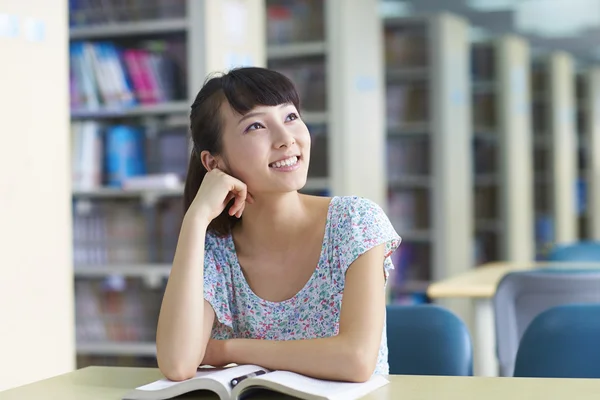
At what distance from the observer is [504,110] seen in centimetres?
799

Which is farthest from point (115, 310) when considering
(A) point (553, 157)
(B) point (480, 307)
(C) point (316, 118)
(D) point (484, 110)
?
(A) point (553, 157)

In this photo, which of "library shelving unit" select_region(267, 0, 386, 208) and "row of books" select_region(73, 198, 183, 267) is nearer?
"row of books" select_region(73, 198, 183, 267)

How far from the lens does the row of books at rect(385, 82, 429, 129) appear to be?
6641 millimetres

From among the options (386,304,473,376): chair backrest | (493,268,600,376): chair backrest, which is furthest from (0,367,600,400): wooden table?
(493,268,600,376): chair backrest

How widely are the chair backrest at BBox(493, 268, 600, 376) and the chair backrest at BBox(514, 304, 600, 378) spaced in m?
1.19

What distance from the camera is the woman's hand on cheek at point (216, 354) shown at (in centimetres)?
187

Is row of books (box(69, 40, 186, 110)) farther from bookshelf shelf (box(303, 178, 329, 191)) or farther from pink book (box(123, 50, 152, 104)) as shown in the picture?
bookshelf shelf (box(303, 178, 329, 191))

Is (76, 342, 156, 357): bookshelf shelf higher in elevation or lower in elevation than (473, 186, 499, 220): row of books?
lower

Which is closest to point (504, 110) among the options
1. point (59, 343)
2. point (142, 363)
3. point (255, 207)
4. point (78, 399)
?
point (142, 363)

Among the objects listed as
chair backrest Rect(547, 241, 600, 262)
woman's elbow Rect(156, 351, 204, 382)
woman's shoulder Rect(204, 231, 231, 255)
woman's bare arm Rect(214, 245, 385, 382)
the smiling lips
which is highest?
the smiling lips

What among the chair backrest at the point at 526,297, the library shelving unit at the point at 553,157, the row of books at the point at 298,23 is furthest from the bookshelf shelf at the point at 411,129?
the library shelving unit at the point at 553,157

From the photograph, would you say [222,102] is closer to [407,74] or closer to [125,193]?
[125,193]

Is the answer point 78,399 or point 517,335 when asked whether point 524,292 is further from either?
point 78,399

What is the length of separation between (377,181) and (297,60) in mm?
877
